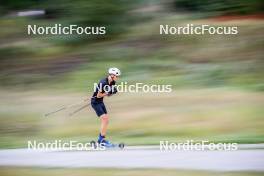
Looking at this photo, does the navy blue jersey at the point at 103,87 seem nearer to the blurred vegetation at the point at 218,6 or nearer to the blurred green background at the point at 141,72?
the blurred green background at the point at 141,72

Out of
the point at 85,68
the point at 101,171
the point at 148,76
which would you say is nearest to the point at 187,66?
the point at 148,76

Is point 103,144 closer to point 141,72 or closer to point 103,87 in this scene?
point 103,87

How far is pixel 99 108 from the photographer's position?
7230 mm

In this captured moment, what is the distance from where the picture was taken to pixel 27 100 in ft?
24.6

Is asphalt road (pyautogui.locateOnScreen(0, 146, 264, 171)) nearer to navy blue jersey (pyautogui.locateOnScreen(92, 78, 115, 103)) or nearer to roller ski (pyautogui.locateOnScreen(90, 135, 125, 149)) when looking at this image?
roller ski (pyautogui.locateOnScreen(90, 135, 125, 149))

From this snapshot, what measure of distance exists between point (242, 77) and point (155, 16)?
1.23 metres

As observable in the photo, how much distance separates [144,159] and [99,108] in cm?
72

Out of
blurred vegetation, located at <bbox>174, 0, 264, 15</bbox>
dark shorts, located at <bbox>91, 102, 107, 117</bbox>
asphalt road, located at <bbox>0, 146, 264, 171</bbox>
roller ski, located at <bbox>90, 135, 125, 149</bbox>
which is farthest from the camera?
blurred vegetation, located at <bbox>174, 0, 264, 15</bbox>

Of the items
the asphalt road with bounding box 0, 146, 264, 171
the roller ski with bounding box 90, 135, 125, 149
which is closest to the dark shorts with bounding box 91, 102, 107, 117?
the roller ski with bounding box 90, 135, 125, 149

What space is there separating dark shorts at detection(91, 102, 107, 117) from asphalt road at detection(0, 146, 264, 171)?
0.42 meters

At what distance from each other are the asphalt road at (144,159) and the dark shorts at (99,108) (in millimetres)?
417

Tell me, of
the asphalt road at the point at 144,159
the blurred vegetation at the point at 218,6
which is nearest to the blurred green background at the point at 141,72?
the blurred vegetation at the point at 218,6

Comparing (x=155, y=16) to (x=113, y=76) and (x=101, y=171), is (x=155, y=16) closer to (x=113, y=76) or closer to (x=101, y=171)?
(x=113, y=76)

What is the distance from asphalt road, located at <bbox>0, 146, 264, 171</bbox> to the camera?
22.5ft
